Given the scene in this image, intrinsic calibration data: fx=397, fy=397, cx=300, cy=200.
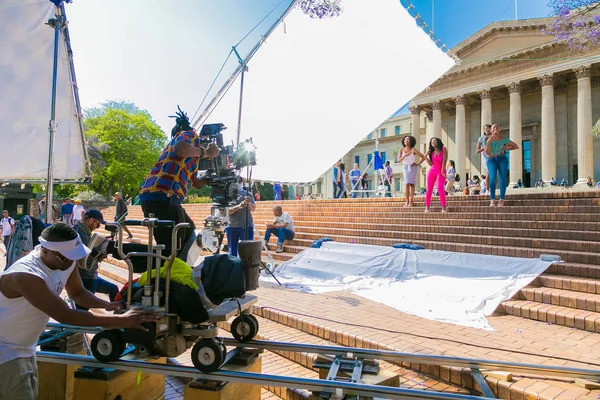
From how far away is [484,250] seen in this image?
6848 millimetres

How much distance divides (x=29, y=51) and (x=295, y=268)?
17.1ft

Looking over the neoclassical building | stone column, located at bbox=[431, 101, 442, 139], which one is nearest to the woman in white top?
the neoclassical building

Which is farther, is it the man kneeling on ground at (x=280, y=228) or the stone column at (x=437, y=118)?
the stone column at (x=437, y=118)

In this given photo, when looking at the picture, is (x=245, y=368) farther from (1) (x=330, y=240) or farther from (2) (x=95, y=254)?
(1) (x=330, y=240)

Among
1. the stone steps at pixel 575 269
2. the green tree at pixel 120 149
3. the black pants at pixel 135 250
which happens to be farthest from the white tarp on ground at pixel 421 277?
the green tree at pixel 120 149

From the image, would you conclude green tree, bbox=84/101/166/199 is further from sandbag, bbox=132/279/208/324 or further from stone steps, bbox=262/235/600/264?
sandbag, bbox=132/279/208/324

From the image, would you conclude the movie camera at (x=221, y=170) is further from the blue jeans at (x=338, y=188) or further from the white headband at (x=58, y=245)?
the blue jeans at (x=338, y=188)

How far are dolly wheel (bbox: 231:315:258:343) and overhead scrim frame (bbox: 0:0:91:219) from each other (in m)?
2.60

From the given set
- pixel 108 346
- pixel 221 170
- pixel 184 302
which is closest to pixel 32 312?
pixel 108 346

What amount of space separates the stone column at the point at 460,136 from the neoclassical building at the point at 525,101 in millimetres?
79

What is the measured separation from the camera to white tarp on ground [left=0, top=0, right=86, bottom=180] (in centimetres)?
411

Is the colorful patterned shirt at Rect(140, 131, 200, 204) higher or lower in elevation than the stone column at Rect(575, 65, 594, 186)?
lower

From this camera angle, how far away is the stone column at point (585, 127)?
27.2m

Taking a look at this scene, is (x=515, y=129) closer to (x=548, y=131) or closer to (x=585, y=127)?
(x=548, y=131)
